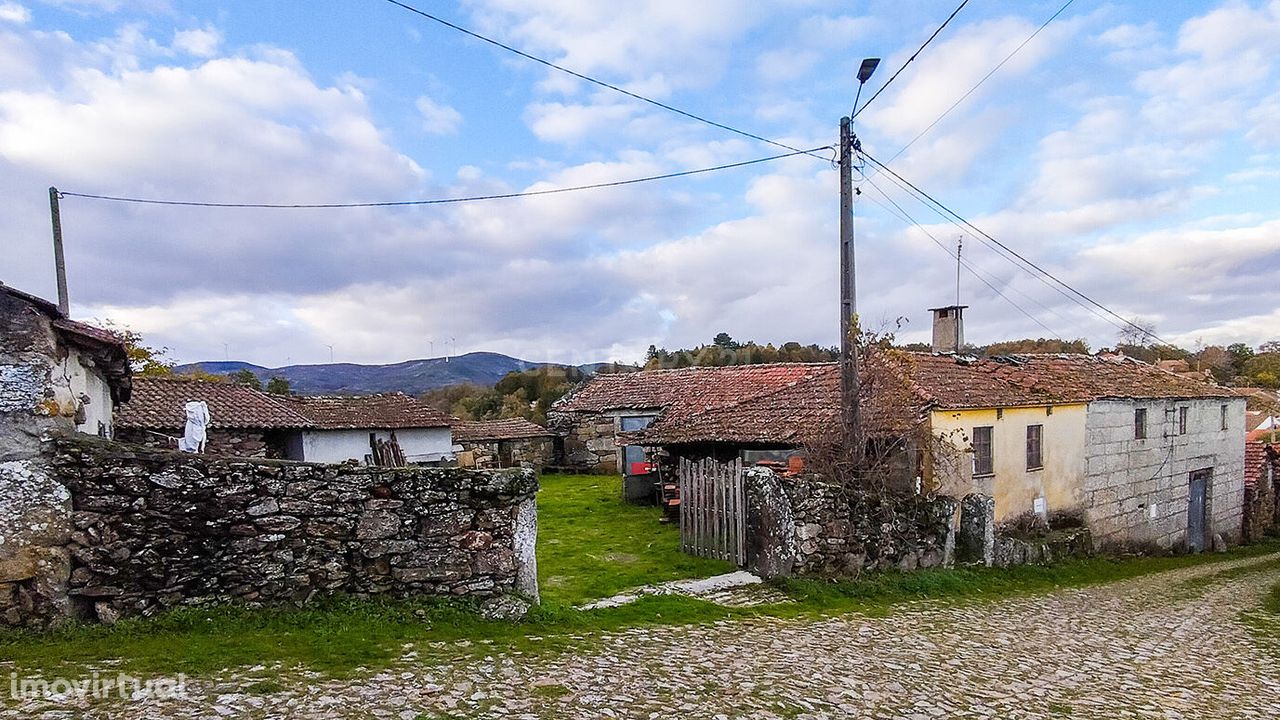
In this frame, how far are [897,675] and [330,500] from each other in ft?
19.7

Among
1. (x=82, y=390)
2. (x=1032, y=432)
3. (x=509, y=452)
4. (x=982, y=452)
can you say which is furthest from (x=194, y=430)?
(x=509, y=452)

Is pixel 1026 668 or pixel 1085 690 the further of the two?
pixel 1026 668

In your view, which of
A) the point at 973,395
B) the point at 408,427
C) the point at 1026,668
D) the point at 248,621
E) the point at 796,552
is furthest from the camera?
the point at 408,427

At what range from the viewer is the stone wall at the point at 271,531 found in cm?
668

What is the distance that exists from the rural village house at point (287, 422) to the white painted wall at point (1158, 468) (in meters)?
22.1

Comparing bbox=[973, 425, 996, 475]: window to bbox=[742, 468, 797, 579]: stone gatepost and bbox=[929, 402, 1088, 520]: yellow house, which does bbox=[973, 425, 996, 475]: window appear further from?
bbox=[742, 468, 797, 579]: stone gatepost

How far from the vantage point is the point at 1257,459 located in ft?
87.1

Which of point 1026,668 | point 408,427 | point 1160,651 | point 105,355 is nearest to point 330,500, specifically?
point 105,355

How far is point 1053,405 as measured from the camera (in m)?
16.6

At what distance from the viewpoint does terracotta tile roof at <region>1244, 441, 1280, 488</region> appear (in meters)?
25.8

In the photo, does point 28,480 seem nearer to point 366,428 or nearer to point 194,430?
point 194,430

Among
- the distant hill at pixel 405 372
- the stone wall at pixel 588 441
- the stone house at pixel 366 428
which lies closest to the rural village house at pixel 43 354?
the stone house at pixel 366 428

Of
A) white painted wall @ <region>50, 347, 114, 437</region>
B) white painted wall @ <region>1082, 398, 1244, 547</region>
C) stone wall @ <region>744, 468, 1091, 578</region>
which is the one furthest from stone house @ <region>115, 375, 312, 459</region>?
white painted wall @ <region>1082, 398, 1244, 547</region>

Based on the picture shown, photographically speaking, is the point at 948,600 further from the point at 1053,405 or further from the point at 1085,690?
the point at 1053,405
